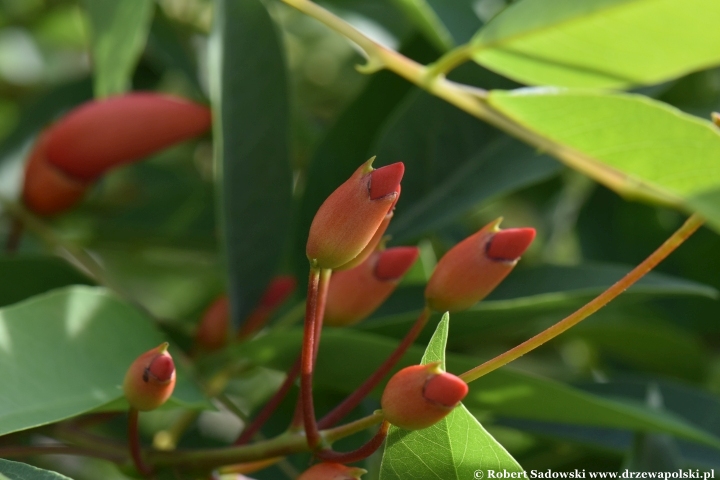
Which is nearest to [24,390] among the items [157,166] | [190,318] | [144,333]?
[144,333]

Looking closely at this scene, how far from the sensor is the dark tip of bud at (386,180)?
16.8 inches

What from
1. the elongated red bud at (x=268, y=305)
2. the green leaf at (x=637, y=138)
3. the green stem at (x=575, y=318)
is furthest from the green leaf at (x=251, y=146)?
the green stem at (x=575, y=318)

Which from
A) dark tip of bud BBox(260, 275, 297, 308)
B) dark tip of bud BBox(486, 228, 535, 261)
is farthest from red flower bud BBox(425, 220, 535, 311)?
dark tip of bud BBox(260, 275, 297, 308)

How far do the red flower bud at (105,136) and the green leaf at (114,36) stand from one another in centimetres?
2

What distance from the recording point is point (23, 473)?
418 mm

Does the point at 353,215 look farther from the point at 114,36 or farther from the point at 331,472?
the point at 114,36

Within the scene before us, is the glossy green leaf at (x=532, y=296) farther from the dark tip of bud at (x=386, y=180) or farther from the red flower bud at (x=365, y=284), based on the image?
the dark tip of bud at (x=386, y=180)

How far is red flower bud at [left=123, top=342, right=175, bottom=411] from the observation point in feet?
1.49

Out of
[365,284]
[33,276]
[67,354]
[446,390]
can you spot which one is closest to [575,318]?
[446,390]

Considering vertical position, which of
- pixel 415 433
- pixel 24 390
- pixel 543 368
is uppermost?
pixel 24 390

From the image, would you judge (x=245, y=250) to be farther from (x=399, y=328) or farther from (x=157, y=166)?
(x=157, y=166)

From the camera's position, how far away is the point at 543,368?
1.19 m

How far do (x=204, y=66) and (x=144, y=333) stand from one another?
68 cm

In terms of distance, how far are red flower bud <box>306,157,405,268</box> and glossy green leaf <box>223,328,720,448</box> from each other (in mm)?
132
